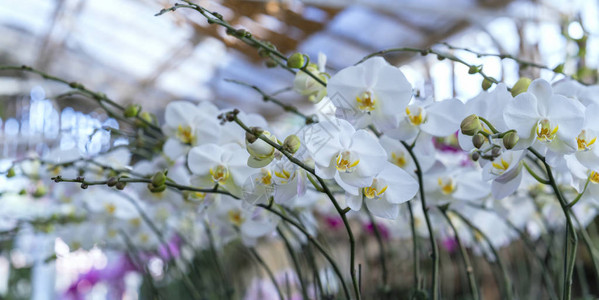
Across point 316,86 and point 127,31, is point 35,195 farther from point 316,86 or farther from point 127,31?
point 127,31

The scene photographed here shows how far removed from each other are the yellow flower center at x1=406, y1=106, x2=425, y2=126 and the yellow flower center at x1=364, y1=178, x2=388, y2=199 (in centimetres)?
6

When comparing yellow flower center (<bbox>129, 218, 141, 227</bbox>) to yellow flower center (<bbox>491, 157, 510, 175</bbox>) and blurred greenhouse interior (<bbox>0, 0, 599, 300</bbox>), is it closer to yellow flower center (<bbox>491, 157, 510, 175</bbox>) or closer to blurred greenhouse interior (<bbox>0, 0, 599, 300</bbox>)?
blurred greenhouse interior (<bbox>0, 0, 599, 300</bbox>)

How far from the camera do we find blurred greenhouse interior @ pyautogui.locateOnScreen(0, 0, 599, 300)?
0.73 metres

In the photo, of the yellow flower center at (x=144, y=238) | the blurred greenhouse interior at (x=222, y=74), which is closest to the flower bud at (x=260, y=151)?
the blurred greenhouse interior at (x=222, y=74)

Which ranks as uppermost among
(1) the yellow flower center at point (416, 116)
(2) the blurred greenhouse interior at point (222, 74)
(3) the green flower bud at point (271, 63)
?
(1) the yellow flower center at point (416, 116)

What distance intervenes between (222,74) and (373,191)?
13.5 feet

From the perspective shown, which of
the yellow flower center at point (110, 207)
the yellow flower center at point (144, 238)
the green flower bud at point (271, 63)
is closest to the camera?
the green flower bud at point (271, 63)

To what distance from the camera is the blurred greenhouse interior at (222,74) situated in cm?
73

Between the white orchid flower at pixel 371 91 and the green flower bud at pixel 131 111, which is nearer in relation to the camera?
the white orchid flower at pixel 371 91

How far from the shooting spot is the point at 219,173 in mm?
398

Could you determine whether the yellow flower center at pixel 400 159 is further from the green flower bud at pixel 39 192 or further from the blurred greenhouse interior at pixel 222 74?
the green flower bud at pixel 39 192

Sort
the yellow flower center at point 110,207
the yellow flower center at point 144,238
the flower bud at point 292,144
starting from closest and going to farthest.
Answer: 1. the flower bud at point 292,144
2. the yellow flower center at point 110,207
3. the yellow flower center at point 144,238

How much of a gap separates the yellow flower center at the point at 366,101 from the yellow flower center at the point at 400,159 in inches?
3.7

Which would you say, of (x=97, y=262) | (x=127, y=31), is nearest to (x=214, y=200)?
(x=97, y=262)
